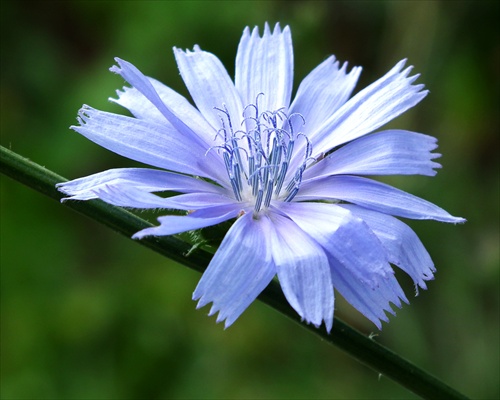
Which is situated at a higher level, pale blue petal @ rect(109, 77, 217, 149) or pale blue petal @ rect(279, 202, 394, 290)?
pale blue petal @ rect(109, 77, 217, 149)

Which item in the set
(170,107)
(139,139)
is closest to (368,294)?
(139,139)

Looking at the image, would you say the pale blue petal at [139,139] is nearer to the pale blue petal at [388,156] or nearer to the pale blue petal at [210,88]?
the pale blue petal at [210,88]

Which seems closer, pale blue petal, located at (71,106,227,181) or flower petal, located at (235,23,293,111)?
pale blue petal, located at (71,106,227,181)

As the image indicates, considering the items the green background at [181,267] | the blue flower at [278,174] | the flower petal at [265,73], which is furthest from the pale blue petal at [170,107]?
the green background at [181,267]

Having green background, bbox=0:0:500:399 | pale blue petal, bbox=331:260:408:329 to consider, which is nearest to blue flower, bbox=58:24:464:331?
pale blue petal, bbox=331:260:408:329

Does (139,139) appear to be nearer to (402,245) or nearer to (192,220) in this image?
(192,220)

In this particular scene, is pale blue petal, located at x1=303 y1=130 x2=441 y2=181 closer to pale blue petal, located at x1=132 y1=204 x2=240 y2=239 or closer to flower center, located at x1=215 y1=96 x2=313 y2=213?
flower center, located at x1=215 y1=96 x2=313 y2=213

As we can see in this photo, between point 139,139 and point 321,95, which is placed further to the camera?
point 321,95
